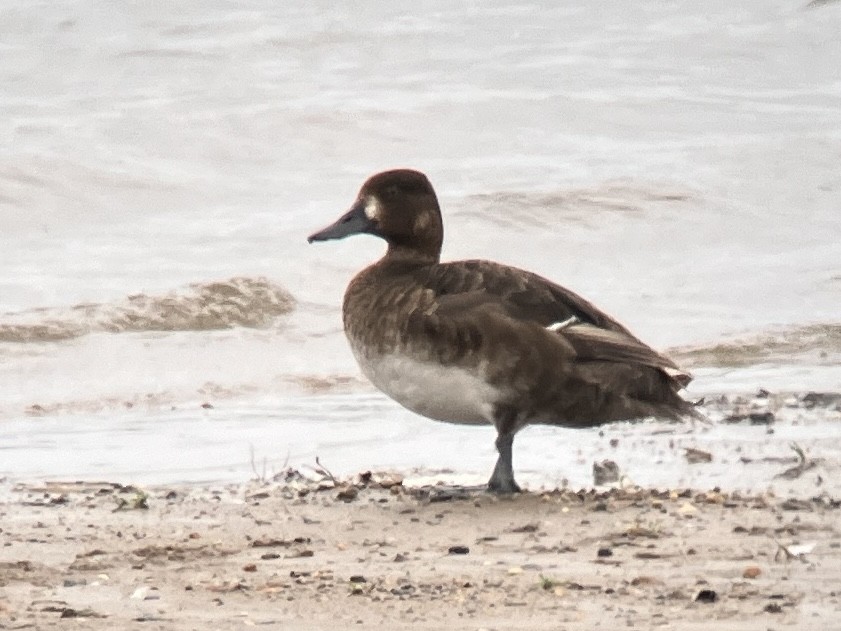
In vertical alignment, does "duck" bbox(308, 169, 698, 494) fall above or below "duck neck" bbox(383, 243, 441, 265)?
below

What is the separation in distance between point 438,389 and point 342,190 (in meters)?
8.67

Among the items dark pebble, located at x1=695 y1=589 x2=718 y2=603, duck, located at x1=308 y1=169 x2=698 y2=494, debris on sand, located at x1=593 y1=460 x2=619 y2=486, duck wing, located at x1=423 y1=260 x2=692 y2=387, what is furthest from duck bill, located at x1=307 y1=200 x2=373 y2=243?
dark pebble, located at x1=695 y1=589 x2=718 y2=603

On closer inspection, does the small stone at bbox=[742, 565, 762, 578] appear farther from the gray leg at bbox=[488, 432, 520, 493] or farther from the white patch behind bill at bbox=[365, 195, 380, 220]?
the white patch behind bill at bbox=[365, 195, 380, 220]

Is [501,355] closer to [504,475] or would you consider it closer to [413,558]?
[504,475]

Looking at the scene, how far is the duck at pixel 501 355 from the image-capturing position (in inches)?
246

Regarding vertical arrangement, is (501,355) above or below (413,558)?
above

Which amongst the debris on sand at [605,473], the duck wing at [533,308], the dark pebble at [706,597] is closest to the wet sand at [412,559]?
the dark pebble at [706,597]

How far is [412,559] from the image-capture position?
16.8 feet

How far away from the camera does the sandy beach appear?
4.37 metres

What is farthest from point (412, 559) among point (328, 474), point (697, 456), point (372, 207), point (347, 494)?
point (372, 207)

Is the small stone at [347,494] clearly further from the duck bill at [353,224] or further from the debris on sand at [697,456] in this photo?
the debris on sand at [697,456]

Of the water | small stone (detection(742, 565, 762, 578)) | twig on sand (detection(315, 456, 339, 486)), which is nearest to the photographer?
small stone (detection(742, 565, 762, 578))

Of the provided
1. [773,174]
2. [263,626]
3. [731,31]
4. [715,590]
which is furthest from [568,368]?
[731,31]

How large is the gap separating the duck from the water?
0.93 m
